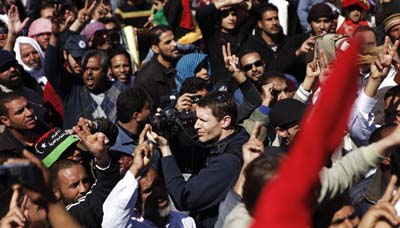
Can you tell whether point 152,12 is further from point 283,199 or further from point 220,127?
point 283,199

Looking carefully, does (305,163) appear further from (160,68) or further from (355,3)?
(355,3)

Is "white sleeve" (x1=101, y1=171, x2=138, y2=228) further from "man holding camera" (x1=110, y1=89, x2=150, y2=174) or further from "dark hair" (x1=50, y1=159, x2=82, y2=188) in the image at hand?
"man holding camera" (x1=110, y1=89, x2=150, y2=174)

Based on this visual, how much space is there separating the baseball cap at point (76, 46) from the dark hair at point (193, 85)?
1.64 m

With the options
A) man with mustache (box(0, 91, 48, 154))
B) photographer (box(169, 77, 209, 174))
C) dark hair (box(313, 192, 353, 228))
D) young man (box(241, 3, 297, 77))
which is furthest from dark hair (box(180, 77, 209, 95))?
dark hair (box(313, 192, 353, 228))

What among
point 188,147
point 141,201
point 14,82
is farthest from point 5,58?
point 141,201

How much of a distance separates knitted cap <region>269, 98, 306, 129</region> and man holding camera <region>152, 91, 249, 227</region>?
27 cm

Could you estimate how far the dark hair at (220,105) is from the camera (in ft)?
23.1

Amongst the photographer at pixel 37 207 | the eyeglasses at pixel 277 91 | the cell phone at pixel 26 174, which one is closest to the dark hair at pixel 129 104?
the eyeglasses at pixel 277 91

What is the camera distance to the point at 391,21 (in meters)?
9.57

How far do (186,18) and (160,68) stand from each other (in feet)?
5.97

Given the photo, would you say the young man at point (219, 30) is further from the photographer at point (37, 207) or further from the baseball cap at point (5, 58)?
the photographer at point (37, 207)

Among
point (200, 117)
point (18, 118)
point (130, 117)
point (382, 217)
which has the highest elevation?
point (382, 217)

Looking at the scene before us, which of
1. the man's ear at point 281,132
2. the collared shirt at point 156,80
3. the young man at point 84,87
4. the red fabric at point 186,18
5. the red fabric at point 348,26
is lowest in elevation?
the red fabric at point 186,18

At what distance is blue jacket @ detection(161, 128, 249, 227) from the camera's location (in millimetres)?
6496
